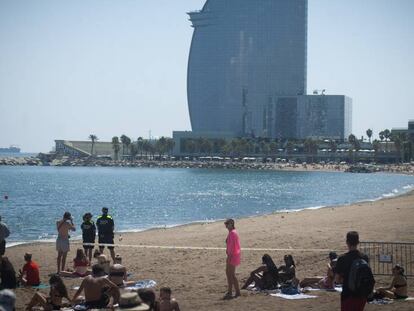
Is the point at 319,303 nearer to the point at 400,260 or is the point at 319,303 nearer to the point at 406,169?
the point at 400,260

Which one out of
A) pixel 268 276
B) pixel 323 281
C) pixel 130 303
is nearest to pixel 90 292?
pixel 268 276

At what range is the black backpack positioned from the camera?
29.6 feet

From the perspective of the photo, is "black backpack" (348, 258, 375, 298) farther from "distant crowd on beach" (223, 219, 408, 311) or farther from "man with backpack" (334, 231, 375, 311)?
"distant crowd on beach" (223, 219, 408, 311)

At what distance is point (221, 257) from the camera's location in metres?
20.0

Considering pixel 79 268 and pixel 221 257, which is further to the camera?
pixel 221 257

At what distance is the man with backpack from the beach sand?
3.51 m

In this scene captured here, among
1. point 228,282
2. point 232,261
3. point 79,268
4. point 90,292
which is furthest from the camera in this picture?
point 79,268

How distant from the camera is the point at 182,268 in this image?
1845cm

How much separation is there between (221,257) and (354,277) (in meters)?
11.2

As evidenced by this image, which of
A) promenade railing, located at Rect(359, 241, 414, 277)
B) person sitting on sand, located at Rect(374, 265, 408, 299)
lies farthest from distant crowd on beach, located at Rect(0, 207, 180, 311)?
promenade railing, located at Rect(359, 241, 414, 277)

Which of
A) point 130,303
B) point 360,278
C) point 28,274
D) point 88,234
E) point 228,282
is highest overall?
point 130,303

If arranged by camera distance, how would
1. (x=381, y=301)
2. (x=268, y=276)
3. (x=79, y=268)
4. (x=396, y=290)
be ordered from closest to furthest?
(x=381, y=301), (x=396, y=290), (x=268, y=276), (x=79, y=268)

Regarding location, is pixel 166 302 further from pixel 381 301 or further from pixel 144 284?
pixel 381 301

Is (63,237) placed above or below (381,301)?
above
